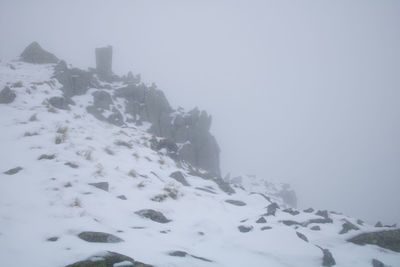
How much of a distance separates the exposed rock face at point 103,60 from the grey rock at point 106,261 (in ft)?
116

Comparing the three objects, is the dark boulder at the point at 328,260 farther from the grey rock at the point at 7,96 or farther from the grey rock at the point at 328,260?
the grey rock at the point at 7,96

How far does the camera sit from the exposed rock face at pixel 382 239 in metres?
9.49

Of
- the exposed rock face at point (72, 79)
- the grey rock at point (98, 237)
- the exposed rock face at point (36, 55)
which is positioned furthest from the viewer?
the exposed rock face at point (36, 55)

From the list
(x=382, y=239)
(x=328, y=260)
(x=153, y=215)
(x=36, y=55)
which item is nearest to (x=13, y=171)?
(x=153, y=215)

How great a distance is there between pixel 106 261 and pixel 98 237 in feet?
4.95

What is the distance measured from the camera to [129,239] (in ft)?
23.5

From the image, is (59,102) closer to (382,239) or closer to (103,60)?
(103,60)

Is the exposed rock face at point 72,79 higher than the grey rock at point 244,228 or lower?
higher

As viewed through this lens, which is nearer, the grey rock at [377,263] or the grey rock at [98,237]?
the grey rock at [98,237]

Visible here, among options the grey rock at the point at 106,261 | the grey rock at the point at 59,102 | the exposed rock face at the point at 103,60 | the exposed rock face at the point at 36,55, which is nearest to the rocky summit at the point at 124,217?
the grey rock at the point at 106,261

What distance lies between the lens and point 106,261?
531 centimetres

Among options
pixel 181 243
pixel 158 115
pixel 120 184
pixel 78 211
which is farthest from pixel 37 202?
pixel 158 115

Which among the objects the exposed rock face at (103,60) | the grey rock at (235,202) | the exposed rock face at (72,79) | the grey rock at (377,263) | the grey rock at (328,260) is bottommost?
the grey rock at (377,263)

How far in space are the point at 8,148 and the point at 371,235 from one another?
16.2 meters
